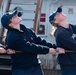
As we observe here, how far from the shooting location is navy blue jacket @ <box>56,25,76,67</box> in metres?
5.30

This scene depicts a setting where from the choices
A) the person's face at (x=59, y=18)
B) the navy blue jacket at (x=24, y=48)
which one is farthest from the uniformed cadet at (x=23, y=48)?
the person's face at (x=59, y=18)

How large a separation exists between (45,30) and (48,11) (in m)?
0.47

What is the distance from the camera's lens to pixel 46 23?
8.87 metres

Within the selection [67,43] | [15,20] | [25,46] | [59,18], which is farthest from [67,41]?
[15,20]

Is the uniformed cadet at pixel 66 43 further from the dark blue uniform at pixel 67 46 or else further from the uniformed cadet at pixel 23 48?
the uniformed cadet at pixel 23 48

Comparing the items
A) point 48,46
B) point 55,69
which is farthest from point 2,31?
point 48,46

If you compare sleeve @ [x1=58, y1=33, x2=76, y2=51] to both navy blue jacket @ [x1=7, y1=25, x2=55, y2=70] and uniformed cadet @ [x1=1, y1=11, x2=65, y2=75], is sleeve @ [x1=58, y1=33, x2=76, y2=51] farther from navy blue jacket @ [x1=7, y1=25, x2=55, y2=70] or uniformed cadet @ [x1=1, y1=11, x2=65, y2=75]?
navy blue jacket @ [x1=7, y1=25, x2=55, y2=70]

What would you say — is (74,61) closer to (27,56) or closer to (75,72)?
(75,72)

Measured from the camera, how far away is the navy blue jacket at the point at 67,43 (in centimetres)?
530

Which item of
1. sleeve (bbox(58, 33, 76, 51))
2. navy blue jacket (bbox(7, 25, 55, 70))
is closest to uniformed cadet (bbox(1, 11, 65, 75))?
navy blue jacket (bbox(7, 25, 55, 70))

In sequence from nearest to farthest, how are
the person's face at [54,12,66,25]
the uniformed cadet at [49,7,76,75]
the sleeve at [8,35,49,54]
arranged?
the sleeve at [8,35,49,54]
the uniformed cadet at [49,7,76,75]
the person's face at [54,12,66,25]

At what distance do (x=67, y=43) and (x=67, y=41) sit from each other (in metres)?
0.03

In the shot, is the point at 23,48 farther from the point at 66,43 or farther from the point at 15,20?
the point at 66,43

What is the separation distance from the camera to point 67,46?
534cm
